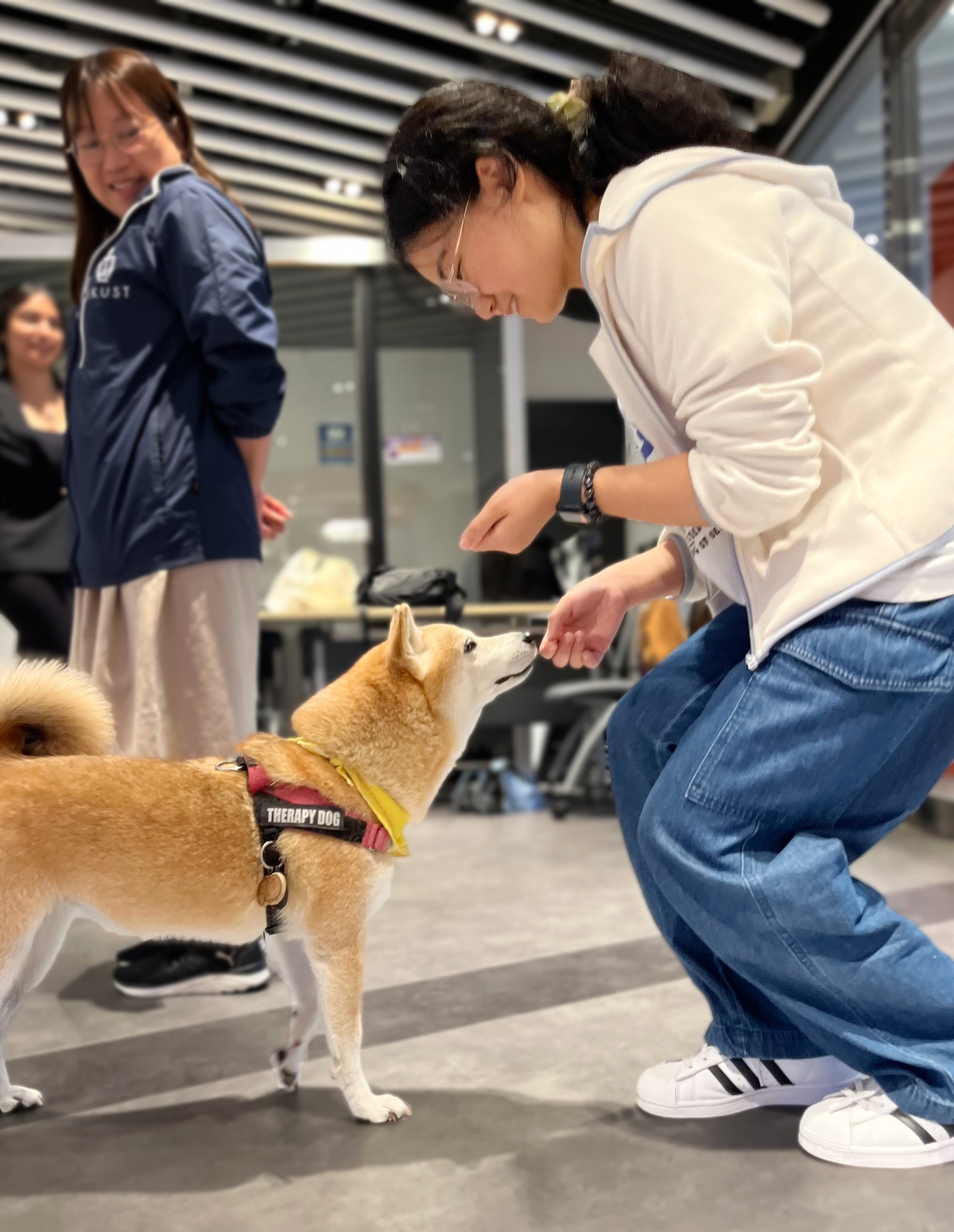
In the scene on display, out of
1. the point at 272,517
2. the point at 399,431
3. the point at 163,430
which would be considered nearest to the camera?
the point at 163,430

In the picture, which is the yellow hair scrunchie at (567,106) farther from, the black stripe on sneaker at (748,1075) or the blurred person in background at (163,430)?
the black stripe on sneaker at (748,1075)

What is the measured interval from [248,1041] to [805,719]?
1376 millimetres

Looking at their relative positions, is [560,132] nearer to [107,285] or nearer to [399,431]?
[107,285]

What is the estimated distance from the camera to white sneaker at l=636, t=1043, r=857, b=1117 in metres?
1.79

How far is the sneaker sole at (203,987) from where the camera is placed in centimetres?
257

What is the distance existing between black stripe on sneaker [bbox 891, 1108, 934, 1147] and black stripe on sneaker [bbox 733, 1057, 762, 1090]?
0.25 metres

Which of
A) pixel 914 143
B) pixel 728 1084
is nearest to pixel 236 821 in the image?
pixel 728 1084

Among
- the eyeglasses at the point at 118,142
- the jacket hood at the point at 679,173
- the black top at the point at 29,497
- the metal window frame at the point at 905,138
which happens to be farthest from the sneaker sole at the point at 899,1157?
the metal window frame at the point at 905,138

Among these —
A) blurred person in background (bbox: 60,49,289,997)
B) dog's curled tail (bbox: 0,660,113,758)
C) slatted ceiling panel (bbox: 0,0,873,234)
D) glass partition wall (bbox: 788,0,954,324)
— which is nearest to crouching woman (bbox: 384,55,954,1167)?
dog's curled tail (bbox: 0,660,113,758)

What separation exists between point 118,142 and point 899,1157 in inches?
98.2

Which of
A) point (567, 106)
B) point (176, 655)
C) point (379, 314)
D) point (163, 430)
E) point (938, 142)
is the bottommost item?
point (176, 655)

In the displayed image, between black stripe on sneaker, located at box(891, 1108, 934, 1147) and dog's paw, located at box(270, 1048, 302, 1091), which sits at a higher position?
black stripe on sneaker, located at box(891, 1108, 934, 1147)

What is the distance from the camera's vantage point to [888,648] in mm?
1506

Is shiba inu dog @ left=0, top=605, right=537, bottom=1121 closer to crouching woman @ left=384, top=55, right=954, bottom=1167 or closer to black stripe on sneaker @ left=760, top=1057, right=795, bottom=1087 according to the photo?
crouching woman @ left=384, top=55, right=954, bottom=1167
